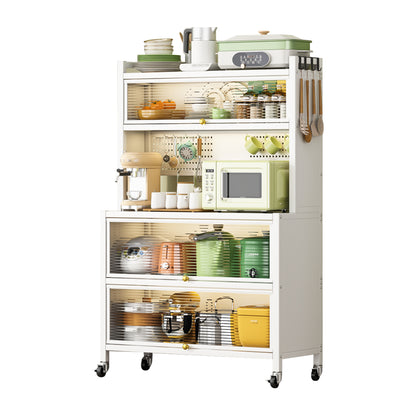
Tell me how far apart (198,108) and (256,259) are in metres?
1.25

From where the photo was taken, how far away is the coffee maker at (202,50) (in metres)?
8.52

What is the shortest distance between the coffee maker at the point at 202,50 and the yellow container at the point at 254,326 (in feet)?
5.81

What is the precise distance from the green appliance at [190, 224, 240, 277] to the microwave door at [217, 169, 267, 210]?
0.80 ft

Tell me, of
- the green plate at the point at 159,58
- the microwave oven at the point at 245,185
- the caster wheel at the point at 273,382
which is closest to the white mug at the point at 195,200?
the microwave oven at the point at 245,185

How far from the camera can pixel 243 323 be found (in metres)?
8.20

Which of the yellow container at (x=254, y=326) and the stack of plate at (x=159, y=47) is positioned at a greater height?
the stack of plate at (x=159, y=47)

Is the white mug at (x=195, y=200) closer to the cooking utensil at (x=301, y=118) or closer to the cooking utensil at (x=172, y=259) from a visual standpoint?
the cooking utensil at (x=172, y=259)

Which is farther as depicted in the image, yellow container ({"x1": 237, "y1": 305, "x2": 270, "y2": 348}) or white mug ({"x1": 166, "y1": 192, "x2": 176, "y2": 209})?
white mug ({"x1": 166, "y1": 192, "x2": 176, "y2": 209})

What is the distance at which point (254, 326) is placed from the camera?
815 centimetres

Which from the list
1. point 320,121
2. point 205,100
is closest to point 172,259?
point 205,100

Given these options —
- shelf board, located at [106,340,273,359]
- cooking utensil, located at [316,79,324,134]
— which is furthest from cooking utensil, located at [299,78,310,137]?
shelf board, located at [106,340,273,359]

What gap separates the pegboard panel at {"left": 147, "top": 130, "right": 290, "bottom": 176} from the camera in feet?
28.2

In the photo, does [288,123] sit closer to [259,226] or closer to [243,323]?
[259,226]

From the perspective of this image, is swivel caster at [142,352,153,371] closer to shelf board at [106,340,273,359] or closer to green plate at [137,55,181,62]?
shelf board at [106,340,273,359]
